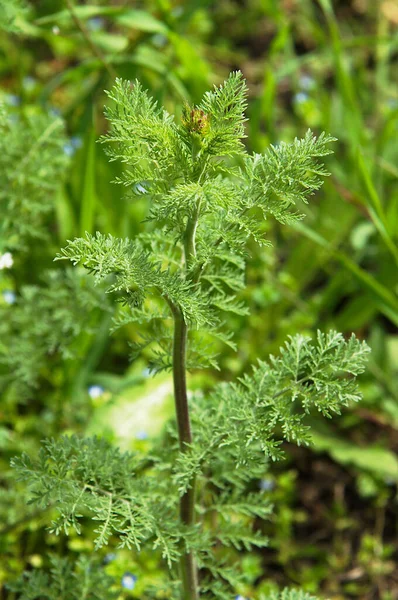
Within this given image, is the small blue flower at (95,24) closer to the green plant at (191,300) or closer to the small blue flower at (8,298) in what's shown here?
the small blue flower at (8,298)

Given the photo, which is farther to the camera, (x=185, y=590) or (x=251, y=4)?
(x=251, y=4)

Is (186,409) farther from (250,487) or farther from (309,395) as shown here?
(250,487)

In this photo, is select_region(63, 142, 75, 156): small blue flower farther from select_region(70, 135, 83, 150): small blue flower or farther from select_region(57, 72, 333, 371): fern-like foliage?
select_region(57, 72, 333, 371): fern-like foliage

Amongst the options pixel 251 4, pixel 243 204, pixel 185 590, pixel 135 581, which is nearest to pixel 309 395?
pixel 243 204

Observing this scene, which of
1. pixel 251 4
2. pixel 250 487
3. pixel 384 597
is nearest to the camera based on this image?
pixel 384 597

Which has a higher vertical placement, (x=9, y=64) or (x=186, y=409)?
(x=9, y=64)

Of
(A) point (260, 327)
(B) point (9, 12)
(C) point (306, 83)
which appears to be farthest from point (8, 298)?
(C) point (306, 83)

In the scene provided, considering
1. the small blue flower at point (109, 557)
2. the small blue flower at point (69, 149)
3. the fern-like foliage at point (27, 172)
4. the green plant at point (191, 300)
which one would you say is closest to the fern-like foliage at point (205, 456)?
the green plant at point (191, 300)
